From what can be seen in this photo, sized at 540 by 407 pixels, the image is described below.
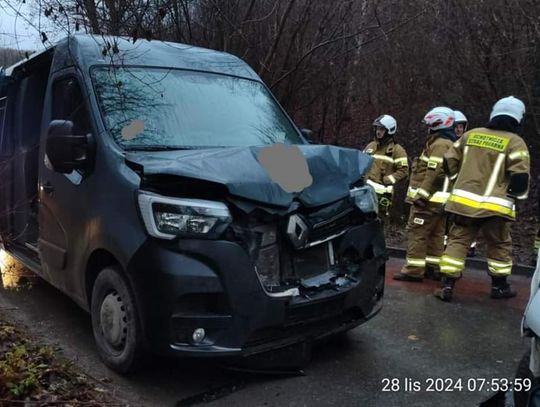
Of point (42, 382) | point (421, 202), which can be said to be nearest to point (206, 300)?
point (42, 382)

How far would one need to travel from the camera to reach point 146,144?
12.5 feet

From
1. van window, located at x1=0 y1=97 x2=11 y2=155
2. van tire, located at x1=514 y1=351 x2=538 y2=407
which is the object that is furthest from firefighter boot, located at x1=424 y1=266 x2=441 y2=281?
van window, located at x1=0 y1=97 x2=11 y2=155

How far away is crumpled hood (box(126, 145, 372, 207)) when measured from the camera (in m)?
3.26

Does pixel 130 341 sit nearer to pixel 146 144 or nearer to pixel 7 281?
pixel 146 144

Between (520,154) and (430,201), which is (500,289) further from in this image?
(520,154)

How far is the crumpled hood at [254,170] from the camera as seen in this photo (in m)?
3.26

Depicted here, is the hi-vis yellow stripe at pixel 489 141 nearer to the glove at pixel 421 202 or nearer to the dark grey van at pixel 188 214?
the glove at pixel 421 202

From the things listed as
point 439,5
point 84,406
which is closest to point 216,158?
point 84,406

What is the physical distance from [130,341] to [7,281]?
10.3ft

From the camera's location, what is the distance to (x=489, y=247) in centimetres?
→ 559

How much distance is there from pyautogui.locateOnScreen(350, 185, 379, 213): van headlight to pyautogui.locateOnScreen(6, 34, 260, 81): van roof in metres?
1.60

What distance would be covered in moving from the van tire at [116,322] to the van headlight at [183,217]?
20.0 inches

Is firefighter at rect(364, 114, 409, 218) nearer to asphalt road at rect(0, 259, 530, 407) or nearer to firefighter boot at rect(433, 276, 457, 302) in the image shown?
firefighter boot at rect(433, 276, 457, 302)

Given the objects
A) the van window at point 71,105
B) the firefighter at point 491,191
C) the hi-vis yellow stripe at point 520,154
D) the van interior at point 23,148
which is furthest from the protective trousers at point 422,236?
the van interior at point 23,148
